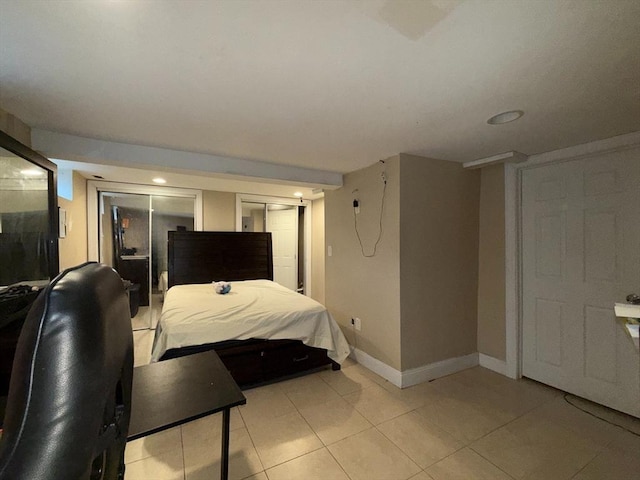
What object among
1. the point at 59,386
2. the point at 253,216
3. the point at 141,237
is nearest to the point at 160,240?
the point at 141,237

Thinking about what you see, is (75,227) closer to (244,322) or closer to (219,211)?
(219,211)

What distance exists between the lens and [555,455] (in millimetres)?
1738

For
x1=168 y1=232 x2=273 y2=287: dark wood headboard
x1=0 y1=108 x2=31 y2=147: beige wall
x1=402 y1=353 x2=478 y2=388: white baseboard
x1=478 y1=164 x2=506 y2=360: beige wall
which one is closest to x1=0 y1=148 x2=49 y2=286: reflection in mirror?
x1=0 y1=108 x2=31 y2=147: beige wall

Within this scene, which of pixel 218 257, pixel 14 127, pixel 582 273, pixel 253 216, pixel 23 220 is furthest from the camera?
pixel 253 216

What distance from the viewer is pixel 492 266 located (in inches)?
115

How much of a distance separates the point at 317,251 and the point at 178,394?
4224 mm

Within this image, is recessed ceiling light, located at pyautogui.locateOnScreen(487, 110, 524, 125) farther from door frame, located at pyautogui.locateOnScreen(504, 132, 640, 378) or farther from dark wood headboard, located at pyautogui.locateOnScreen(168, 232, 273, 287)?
dark wood headboard, located at pyautogui.locateOnScreen(168, 232, 273, 287)

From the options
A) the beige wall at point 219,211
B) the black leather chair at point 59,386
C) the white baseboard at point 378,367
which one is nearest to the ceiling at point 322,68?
the black leather chair at point 59,386

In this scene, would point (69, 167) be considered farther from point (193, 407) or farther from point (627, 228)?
point (627, 228)

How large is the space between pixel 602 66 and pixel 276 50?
149 cm

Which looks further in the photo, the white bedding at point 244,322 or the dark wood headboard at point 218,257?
the dark wood headboard at point 218,257

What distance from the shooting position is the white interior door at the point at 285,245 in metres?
5.36

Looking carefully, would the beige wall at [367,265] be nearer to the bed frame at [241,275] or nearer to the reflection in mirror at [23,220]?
the bed frame at [241,275]

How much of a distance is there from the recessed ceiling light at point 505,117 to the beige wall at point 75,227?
393 cm
